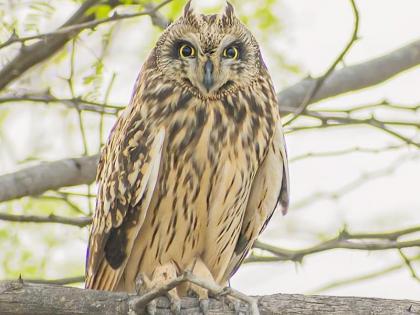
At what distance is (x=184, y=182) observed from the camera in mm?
4363

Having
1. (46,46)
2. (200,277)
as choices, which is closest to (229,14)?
(46,46)

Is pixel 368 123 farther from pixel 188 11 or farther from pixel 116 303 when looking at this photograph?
pixel 116 303

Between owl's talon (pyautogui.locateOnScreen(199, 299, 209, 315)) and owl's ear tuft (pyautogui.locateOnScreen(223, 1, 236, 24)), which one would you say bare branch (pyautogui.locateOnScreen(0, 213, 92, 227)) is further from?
owl's ear tuft (pyautogui.locateOnScreen(223, 1, 236, 24))

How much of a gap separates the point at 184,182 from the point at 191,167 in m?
0.08

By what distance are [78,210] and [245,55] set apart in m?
1.26

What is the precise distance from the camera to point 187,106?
4555 millimetres

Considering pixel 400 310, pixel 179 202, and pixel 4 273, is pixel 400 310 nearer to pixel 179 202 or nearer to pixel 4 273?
pixel 179 202

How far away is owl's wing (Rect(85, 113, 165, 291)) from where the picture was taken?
4.35 m

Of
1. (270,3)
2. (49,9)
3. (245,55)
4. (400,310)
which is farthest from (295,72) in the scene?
(400,310)

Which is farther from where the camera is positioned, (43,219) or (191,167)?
(43,219)

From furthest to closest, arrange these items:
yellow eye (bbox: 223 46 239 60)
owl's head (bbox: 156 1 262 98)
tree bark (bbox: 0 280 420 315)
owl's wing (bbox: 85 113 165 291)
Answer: yellow eye (bbox: 223 46 239 60) < owl's head (bbox: 156 1 262 98) < owl's wing (bbox: 85 113 165 291) < tree bark (bbox: 0 280 420 315)

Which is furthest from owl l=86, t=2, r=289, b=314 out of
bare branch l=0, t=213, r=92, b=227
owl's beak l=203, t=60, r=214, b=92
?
bare branch l=0, t=213, r=92, b=227

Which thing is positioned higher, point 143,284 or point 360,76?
point 360,76

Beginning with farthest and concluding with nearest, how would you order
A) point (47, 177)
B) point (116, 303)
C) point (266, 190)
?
point (47, 177) < point (266, 190) < point (116, 303)
